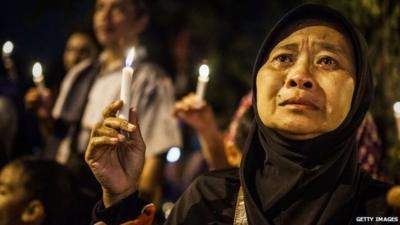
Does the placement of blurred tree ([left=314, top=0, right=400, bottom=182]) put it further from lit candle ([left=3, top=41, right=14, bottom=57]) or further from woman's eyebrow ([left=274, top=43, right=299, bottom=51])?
lit candle ([left=3, top=41, right=14, bottom=57])

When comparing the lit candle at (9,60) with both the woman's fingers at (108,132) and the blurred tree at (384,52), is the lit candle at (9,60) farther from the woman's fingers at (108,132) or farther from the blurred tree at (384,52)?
the woman's fingers at (108,132)

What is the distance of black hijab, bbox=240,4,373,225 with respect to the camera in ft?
8.70

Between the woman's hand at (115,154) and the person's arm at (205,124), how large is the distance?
Result: 1.58m

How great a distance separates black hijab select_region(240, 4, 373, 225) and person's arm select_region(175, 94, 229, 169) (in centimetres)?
145

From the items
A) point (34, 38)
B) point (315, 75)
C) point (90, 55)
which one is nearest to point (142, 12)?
point (90, 55)

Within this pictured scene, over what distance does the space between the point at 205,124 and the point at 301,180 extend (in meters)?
1.84

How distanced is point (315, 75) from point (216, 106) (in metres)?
6.44

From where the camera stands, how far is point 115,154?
→ 9.09 ft

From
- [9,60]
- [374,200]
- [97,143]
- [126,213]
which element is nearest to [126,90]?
[97,143]

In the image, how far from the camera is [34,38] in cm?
1095

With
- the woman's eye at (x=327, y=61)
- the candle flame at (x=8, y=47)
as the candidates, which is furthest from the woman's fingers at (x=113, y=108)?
the candle flame at (x=8, y=47)

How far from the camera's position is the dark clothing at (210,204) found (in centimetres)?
269

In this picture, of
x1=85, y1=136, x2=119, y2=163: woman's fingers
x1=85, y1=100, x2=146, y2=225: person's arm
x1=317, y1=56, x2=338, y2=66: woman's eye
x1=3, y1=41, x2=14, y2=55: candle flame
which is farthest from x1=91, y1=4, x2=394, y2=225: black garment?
x1=3, y1=41, x2=14, y2=55: candle flame

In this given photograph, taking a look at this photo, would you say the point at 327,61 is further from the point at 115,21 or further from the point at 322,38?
the point at 115,21
